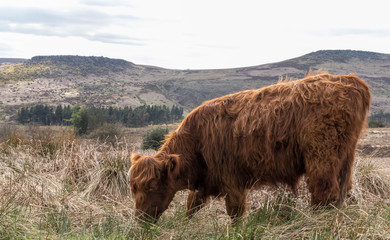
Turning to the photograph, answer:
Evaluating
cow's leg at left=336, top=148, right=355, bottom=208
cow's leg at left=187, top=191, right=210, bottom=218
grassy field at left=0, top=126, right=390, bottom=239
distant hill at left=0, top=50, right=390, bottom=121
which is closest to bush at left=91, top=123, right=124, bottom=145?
grassy field at left=0, top=126, right=390, bottom=239

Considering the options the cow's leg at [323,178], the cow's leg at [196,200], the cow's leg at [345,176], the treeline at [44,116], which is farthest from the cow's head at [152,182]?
the treeline at [44,116]

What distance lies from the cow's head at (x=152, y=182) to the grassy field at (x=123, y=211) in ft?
0.81

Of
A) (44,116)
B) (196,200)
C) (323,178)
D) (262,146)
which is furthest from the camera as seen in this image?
(44,116)

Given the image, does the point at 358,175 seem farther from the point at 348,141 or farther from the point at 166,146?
the point at 166,146

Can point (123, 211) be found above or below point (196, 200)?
below

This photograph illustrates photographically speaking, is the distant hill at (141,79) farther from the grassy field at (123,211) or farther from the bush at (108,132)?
the grassy field at (123,211)

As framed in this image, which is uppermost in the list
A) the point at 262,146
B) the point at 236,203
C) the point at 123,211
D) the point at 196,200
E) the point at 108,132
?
the point at 262,146

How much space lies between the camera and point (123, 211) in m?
5.59

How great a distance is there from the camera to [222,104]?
16.6ft

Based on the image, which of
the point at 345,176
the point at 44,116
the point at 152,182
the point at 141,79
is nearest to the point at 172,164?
the point at 152,182

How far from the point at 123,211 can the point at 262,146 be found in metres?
2.45

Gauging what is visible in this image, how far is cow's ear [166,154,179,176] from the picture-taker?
4.72 meters

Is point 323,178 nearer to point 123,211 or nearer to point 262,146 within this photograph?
point 262,146

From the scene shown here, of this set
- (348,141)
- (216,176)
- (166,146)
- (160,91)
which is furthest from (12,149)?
(160,91)
